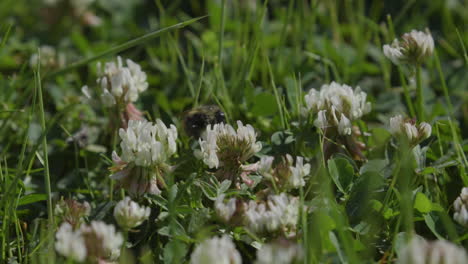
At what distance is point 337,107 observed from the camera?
126cm

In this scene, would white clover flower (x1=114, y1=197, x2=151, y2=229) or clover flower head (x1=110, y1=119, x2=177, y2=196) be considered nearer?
white clover flower (x1=114, y1=197, x2=151, y2=229)

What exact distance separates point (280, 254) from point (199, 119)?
58cm

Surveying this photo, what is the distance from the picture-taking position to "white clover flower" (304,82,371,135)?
1234 mm

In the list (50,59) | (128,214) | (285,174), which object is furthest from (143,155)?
(50,59)

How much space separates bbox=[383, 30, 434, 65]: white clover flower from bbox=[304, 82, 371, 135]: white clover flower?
0.11 m

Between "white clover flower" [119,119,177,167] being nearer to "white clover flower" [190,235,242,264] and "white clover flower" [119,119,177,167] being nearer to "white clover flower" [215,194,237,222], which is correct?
"white clover flower" [215,194,237,222]

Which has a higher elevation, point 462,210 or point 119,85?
point 119,85

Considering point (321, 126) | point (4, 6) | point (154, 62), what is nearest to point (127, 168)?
point (321, 126)

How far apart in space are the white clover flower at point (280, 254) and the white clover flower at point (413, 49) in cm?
58

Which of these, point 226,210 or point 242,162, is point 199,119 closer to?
point 242,162

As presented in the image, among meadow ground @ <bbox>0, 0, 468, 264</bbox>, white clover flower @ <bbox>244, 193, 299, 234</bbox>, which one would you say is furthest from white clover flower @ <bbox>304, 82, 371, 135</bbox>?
white clover flower @ <bbox>244, 193, 299, 234</bbox>

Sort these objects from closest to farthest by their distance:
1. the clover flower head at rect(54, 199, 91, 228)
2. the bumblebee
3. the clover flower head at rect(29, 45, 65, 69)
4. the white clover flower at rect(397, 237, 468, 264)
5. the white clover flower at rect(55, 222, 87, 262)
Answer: the white clover flower at rect(397, 237, 468, 264), the white clover flower at rect(55, 222, 87, 262), the clover flower head at rect(54, 199, 91, 228), the bumblebee, the clover flower head at rect(29, 45, 65, 69)

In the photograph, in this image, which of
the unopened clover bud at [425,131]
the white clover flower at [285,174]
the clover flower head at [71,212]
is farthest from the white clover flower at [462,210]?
the clover flower head at [71,212]

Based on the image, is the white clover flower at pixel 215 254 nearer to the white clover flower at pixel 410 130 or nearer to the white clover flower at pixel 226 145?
the white clover flower at pixel 226 145
